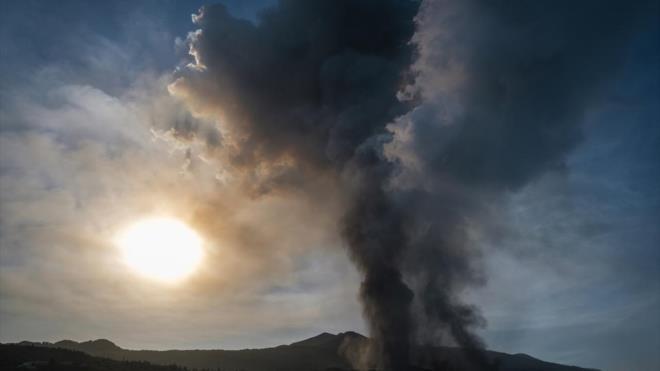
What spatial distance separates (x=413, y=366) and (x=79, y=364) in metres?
48.6

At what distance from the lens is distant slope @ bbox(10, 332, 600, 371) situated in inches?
3450

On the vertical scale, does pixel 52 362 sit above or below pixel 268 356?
below

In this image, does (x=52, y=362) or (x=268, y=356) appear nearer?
(x=52, y=362)

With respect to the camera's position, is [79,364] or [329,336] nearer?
[79,364]

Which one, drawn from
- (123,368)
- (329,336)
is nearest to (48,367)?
(123,368)

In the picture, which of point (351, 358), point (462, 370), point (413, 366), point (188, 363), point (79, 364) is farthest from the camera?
point (351, 358)

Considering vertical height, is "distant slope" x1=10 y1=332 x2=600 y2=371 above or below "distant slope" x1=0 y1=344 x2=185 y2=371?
above

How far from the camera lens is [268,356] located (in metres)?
117

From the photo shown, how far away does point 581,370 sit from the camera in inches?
7717

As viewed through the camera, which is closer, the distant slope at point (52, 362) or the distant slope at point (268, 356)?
the distant slope at point (52, 362)

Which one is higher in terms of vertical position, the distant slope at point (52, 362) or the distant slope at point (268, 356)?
the distant slope at point (268, 356)

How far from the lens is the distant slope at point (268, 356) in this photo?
87.6 meters

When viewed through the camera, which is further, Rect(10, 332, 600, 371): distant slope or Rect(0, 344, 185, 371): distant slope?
Rect(10, 332, 600, 371): distant slope

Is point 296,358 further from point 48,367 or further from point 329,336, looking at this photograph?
point 48,367
